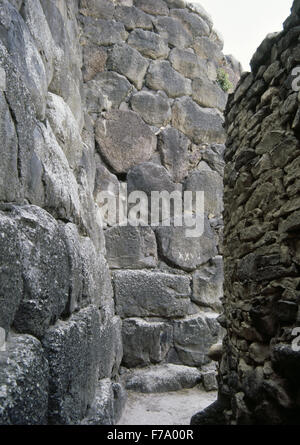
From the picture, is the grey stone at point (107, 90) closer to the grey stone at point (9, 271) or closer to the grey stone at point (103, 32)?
the grey stone at point (103, 32)

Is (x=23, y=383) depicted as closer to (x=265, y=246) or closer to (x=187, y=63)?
(x=265, y=246)

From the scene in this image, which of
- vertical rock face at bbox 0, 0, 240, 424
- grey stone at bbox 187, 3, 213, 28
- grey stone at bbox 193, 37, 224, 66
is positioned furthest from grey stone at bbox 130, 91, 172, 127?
grey stone at bbox 187, 3, 213, 28

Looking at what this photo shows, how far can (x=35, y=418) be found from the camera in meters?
1.26

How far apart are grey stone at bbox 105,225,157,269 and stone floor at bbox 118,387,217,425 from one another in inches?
45.2

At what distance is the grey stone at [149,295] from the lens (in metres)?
3.43

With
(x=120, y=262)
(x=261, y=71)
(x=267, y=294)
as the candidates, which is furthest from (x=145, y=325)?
(x=261, y=71)

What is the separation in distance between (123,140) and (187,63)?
4.83 feet

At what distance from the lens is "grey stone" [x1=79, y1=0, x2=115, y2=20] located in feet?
13.8

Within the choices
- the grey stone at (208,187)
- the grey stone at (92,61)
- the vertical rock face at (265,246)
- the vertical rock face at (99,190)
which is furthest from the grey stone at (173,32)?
the vertical rock face at (265,246)

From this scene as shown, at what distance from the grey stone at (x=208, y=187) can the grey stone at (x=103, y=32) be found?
5.90 ft

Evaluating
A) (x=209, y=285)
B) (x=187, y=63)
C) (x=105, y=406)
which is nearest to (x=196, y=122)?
(x=187, y=63)
